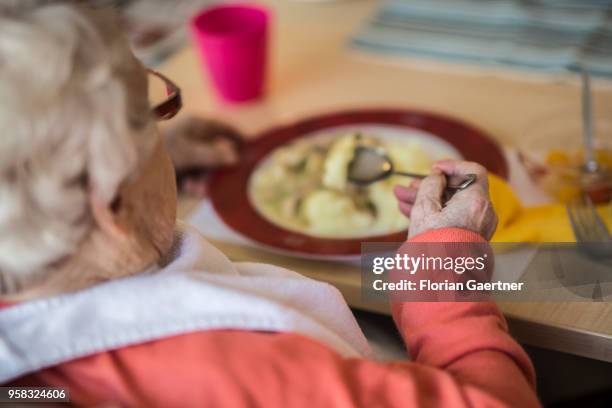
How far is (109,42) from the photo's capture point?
1.94 ft

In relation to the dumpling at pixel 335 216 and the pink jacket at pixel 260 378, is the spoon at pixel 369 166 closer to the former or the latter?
the dumpling at pixel 335 216

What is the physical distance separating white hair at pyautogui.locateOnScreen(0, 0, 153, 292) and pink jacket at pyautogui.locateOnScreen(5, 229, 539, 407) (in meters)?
0.12

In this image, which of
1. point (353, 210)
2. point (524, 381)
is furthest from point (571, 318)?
point (353, 210)

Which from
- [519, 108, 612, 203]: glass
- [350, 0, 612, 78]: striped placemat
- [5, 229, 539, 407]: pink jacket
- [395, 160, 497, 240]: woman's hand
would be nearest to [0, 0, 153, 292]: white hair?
[5, 229, 539, 407]: pink jacket

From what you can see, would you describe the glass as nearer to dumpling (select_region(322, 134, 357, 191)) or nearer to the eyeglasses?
dumpling (select_region(322, 134, 357, 191))

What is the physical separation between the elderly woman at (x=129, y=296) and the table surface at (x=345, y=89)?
23 cm

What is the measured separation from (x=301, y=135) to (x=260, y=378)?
67 cm

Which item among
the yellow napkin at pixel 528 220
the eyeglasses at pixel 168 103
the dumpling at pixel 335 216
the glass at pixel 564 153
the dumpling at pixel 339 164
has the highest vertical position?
the eyeglasses at pixel 168 103

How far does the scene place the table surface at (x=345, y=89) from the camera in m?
1.18

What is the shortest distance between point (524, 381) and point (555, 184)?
1.29ft

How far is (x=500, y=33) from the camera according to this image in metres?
1.43

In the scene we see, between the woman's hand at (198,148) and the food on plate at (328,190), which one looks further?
the woman's hand at (198,148)

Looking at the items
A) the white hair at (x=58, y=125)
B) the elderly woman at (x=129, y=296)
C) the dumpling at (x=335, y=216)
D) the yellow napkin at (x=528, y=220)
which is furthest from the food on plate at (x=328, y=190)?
the white hair at (x=58, y=125)

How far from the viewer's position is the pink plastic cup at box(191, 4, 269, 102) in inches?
52.2
